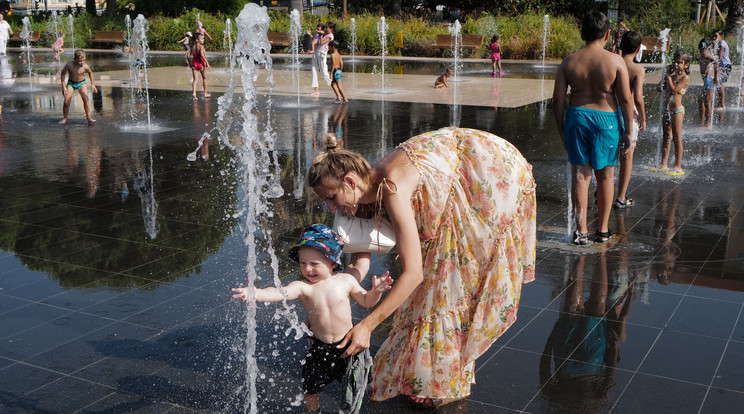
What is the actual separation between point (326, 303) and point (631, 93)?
4188 millimetres

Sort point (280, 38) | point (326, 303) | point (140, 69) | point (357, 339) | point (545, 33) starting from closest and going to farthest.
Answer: point (357, 339)
point (326, 303)
point (140, 69)
point (545, 33)
point (280, 38)

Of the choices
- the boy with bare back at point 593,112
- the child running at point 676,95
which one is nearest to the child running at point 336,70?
the child running at point 676,95

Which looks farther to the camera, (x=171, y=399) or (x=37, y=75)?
(x=37, y=75)

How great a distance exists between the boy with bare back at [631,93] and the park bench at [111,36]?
3097 centimetres

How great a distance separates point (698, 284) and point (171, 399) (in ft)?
11.4

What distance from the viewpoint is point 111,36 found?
35000 mm

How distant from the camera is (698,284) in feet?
17.3

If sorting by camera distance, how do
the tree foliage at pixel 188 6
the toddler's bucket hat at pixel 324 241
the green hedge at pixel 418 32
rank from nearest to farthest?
the toddler's bucket hat at pixel 324 241 → the green hedge at pixel 418 32 → the tree foliage at pixel 188 6

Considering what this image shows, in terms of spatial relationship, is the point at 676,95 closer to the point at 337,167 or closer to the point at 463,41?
the point at 337,167

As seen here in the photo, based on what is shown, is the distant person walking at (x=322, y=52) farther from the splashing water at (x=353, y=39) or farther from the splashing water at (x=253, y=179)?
the splashing water at (x=353, y=39)

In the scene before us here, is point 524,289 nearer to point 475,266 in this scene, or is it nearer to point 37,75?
point 475,266

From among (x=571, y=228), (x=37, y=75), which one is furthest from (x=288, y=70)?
(x=571, y=228)

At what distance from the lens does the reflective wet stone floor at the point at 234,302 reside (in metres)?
3.82

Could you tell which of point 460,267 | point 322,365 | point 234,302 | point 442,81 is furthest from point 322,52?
point 322,365
